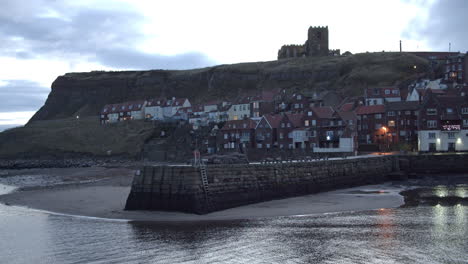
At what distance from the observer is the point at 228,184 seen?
3522 centimetres

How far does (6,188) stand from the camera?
57500 millimetres

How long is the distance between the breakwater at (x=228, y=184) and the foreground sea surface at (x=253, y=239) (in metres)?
3.19

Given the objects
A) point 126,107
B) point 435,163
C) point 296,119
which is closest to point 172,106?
point 126,107

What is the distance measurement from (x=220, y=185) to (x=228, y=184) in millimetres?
950

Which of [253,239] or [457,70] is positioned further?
[457,70]

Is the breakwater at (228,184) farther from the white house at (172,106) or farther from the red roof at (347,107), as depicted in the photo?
the white house at (172,106)

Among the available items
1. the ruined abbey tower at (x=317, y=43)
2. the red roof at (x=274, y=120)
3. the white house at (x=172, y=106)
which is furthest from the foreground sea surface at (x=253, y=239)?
the ruined abbey tower at (x=317, y=43)

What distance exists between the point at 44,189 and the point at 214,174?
29.9 metres

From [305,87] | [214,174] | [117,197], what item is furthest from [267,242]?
[305,87]

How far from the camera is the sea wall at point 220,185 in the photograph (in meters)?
33.1

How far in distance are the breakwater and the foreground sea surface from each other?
3.19 m

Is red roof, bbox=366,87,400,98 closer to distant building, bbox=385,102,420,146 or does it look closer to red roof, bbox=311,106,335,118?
red roof, bbox=311,106,335,118

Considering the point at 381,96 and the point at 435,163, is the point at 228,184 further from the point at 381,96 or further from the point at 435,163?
the point at 381,96

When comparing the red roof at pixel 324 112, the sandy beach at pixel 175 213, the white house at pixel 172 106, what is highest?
the white house at pixel 172 106
